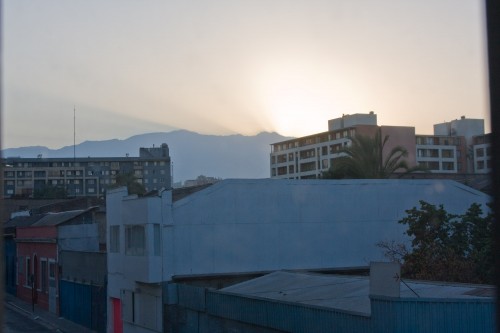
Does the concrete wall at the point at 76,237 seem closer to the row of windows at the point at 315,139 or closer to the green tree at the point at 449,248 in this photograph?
the green tree at the point at 449,248

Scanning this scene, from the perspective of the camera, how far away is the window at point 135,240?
25.8 metres

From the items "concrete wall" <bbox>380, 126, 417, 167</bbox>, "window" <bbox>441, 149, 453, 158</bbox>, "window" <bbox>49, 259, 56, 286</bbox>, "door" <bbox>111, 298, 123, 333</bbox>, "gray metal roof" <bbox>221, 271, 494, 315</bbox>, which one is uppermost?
"concrete wall" <bbox>380, 126, 417, 167</bbox>

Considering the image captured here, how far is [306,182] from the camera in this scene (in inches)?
1045

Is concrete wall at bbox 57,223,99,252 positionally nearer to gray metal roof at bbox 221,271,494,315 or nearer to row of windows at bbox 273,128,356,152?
gray metal roof at bbox 221,271,494,315

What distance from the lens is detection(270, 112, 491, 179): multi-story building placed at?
9025 centimetres

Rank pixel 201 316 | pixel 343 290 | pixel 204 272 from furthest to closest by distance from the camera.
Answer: pixel 204 272 < pixel 201 316 < pixel 343 290

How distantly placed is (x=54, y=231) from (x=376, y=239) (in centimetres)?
1999

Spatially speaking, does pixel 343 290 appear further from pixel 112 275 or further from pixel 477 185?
pixel 477 185

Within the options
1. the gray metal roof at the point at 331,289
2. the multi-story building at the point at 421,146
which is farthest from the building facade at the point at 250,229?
the multi-story building at the point at 421,146

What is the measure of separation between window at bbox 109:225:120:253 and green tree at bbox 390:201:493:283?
11633mm

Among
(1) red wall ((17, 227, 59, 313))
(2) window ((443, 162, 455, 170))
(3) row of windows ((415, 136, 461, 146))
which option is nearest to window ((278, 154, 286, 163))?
(3) row of windows ((415, 136, 461, 146))

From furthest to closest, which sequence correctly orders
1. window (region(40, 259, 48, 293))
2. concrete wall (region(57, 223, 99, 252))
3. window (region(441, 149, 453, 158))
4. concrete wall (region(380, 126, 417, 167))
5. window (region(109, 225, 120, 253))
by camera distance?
window (region(441, 149, 453, 158)) → concrete wall (region(380, 126, 417, 167)) → window (region(40, 259, 48, 293)) → concrete wall (region(57, 223, 99, 252)) → window (region(109, 225, 120, 253))

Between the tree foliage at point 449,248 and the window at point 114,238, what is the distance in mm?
11633

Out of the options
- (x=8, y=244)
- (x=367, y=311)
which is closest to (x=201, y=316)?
(x=367, y=311)
